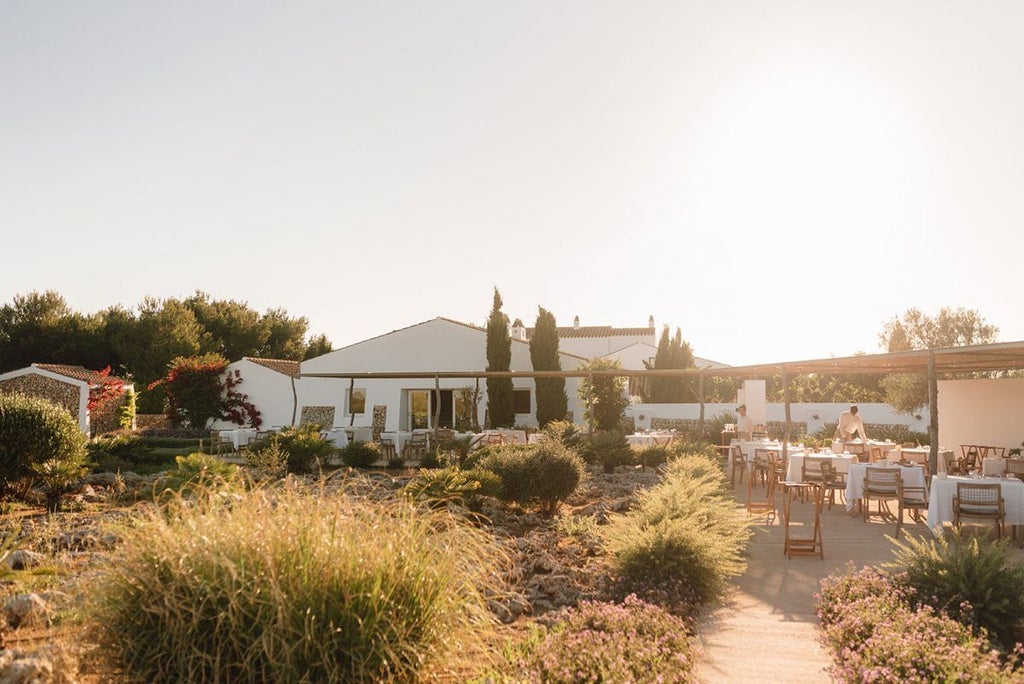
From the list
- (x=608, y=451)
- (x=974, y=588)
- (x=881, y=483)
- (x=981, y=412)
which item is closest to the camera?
(x=974, y=588)

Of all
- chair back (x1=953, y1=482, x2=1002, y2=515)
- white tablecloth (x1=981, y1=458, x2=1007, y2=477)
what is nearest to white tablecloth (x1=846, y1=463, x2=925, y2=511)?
chair back (x1=953, y1=482, x2=1002, y2=515)

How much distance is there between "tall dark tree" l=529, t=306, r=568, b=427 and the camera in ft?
82.4

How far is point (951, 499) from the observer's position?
847cm

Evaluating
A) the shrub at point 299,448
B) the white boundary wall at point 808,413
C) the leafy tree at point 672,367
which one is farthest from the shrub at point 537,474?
the leafy tree at point 672,367

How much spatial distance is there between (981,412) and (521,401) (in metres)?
14.4

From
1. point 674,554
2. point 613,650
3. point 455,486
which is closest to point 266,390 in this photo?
point 455,486

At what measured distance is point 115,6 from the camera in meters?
8.14

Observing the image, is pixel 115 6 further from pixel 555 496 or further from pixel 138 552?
pixel 555 496

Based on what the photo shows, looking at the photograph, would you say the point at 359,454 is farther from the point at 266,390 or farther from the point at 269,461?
the point at 266,390

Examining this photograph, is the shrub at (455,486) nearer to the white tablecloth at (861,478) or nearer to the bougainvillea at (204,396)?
the white tablecloth at (861,478)

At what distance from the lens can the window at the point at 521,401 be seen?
2627 centimetres

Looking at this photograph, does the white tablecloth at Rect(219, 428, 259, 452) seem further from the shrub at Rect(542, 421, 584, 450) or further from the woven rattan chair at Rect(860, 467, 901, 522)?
the woven rattan chair at Rect(860, 467, 901, 522)

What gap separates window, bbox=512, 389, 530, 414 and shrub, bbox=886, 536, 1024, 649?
21.1m

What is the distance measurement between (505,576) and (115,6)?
760 centimetres
